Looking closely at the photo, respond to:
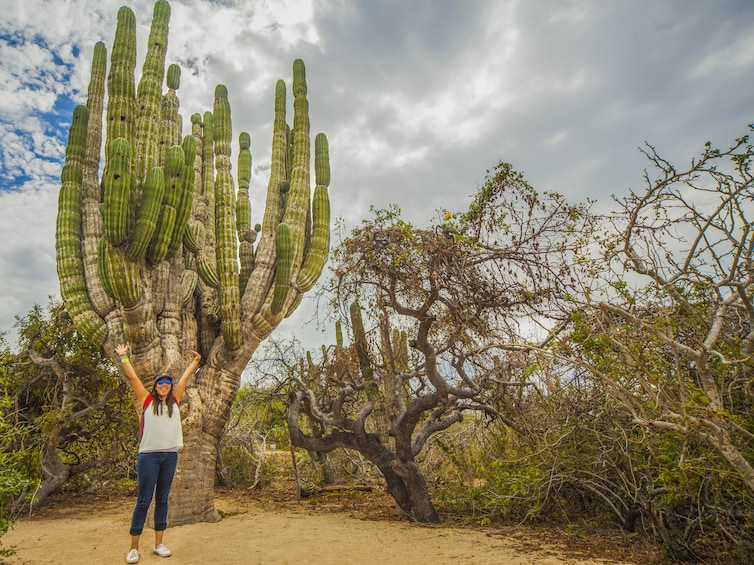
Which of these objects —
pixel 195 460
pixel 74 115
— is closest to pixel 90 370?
pixel 195 460

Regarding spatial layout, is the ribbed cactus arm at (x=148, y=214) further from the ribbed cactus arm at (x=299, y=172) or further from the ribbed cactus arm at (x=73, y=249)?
the ribbed cactus arm at (x=299, y=172)

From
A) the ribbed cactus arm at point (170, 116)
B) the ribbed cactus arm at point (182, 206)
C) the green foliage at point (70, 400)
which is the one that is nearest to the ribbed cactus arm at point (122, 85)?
the ribbed cactus arm at point (170, 116)

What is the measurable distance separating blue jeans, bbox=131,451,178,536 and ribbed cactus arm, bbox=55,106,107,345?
10.6 ft

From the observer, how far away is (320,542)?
5199 millimetres

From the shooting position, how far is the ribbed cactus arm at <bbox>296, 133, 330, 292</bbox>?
7672 millimetres

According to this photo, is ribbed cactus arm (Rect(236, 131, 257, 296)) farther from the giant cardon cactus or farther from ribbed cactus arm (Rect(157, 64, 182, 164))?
ribbed cactus arm (Rect(157, 64, 182, 164))

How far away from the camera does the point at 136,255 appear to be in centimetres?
598

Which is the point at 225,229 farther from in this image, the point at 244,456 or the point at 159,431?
the point at 244,456

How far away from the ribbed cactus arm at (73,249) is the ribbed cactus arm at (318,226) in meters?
2.94

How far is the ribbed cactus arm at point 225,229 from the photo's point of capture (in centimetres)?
698

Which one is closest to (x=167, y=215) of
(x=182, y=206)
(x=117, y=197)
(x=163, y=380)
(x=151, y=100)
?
(x=182, y=206)

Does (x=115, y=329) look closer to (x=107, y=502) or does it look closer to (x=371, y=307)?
(x=371, y=307)

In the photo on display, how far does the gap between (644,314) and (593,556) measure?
2415 mm

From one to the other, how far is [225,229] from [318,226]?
152 centimetres
